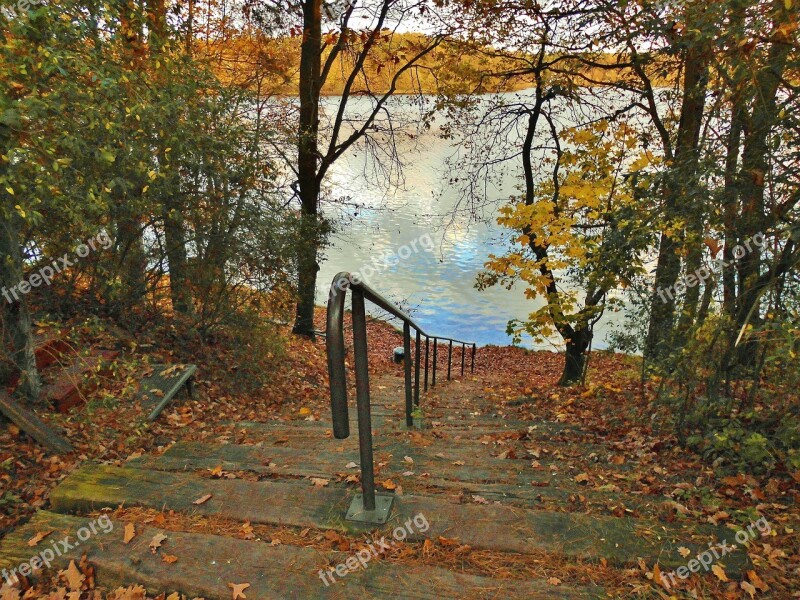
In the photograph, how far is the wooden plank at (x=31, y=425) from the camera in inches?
116

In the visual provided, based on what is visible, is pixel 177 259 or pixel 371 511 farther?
pixel 177 259

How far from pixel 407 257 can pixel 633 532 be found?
20.4 meters

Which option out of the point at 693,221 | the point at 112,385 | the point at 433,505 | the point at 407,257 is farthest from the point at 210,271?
the point at 407,257

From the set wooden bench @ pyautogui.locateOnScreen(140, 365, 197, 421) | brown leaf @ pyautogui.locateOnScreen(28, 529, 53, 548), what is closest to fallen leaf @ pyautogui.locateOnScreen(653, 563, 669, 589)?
brown leaf @ pyautogui.locateOnScreen(28, 529, 53, 548)

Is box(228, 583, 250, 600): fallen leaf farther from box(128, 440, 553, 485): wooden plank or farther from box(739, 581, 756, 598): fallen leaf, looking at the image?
box(739, 581, 756, 598): fallen leaf

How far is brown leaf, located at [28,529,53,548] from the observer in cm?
199

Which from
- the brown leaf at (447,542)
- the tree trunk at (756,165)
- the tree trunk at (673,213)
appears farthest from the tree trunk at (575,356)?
the brown leaf at (447,542)

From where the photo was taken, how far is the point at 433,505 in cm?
229

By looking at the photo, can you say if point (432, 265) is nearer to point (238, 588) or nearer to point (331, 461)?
point (331, 461)

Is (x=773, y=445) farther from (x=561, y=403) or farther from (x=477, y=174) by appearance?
(x=477, y=174)

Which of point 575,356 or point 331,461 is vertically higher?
point 331,461

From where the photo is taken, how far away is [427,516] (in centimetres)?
220

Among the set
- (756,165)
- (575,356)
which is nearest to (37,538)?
(756,165)

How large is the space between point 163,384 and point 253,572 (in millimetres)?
2817
